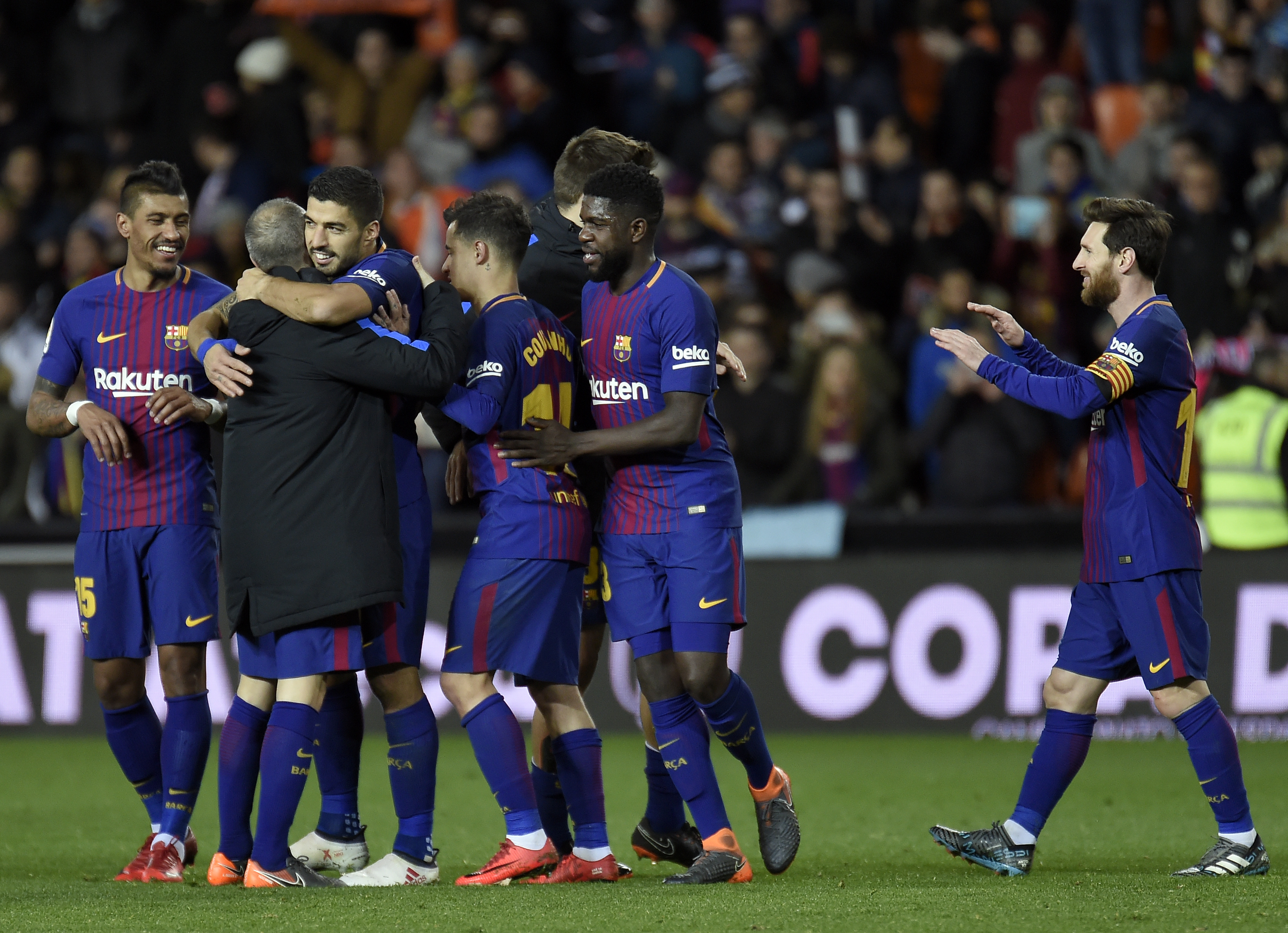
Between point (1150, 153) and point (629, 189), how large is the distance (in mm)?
7952

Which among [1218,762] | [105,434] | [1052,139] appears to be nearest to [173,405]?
[105,434]

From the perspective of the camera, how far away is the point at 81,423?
20.2 ft

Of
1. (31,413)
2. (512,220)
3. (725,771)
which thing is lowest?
(725,771)

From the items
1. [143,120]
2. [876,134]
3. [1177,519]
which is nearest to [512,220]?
[1177,519]

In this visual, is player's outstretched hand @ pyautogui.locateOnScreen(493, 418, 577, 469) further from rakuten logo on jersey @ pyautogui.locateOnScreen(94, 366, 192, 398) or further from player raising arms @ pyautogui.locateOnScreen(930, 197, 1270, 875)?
rakuten logo on jersey @ pyautogui.locateOnScreen(94, 366, 192, 398)

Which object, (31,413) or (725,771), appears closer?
(31,413)

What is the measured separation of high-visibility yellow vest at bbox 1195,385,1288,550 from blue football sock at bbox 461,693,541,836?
5.82 m

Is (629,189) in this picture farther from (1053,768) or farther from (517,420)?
(1053,768)

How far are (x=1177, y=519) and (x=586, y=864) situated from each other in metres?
2.30

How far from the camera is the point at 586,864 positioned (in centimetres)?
572

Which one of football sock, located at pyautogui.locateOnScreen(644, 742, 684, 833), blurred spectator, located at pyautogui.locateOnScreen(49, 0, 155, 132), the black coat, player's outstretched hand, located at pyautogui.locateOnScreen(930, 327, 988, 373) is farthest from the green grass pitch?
blurred spectator, located at pyautogui.locateOnScreen(49, 0, 155, 132)

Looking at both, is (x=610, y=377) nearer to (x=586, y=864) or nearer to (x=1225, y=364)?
(x=586, y=864)

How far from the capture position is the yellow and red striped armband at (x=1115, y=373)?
→ 579 cm

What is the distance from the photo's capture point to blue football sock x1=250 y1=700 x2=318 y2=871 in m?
5.41
